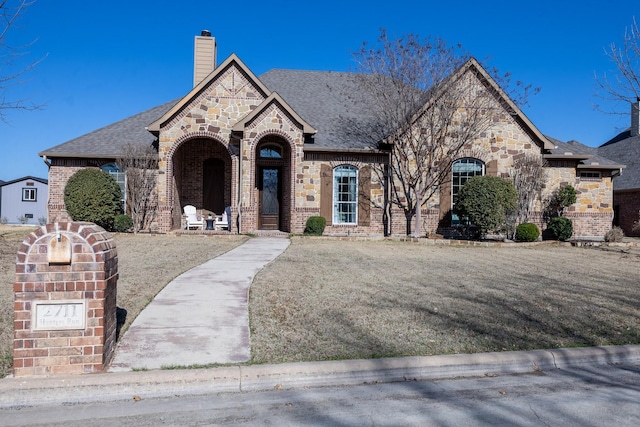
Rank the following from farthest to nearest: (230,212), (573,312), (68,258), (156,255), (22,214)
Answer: (22,214) → (230,212) → (156,255) → (573,312) → (68,258)

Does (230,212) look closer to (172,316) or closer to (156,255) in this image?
(156,255)

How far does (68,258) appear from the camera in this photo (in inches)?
161

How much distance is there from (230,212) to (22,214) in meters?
25.6

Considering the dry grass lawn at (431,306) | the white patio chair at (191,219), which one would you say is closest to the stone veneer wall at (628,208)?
the dry grass lawn at (431,306)

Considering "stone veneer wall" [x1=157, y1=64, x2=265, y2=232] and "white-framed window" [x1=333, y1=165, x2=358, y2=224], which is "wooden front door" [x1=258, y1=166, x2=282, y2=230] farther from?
"white-framed window" [x1=333, y1=165, x2=358, y2=224]

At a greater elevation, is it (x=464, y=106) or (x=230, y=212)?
(x=464, y=106)

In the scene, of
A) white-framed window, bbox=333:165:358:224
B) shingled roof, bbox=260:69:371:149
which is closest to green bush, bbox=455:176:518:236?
white-framed window, bbox=333:165:358:224

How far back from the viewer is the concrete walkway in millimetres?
4677

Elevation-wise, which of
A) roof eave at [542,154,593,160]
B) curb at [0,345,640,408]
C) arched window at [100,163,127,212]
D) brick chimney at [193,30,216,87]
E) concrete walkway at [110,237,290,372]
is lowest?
curb at [0,345,640,408]

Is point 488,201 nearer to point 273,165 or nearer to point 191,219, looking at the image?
point 273,165

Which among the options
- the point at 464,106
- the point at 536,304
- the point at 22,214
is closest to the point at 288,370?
the point at 536,304

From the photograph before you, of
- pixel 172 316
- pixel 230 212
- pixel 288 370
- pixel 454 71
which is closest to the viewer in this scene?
pixel 288 370

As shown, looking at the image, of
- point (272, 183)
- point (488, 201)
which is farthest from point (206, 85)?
point (488, 201)

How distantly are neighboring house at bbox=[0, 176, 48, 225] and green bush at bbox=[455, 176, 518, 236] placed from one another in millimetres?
32142
